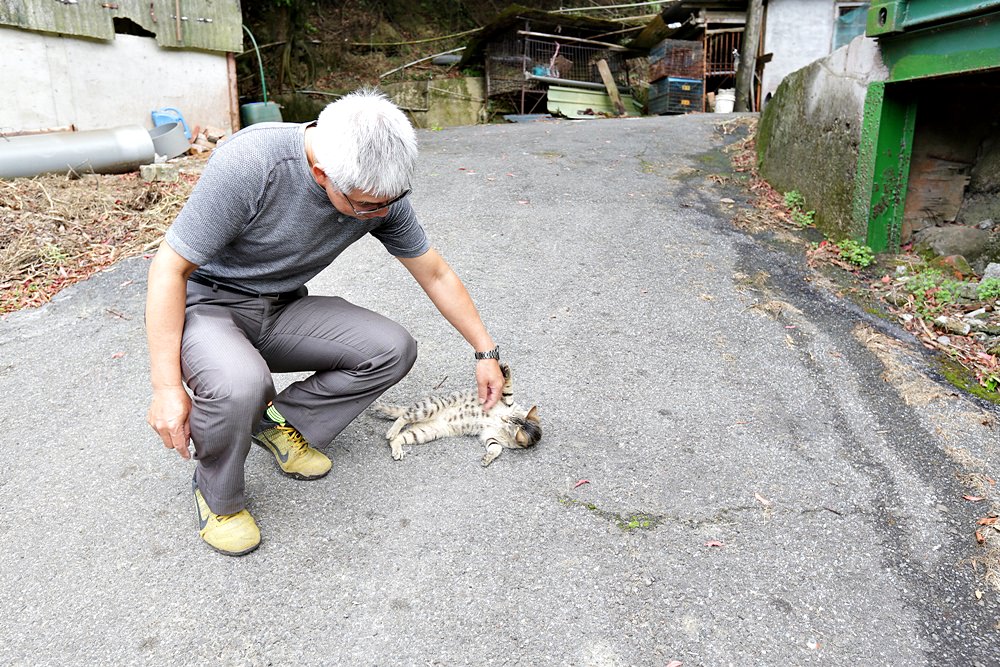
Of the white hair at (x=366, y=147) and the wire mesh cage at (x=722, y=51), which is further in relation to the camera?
the wire mesh cage at (x=722, y=51)

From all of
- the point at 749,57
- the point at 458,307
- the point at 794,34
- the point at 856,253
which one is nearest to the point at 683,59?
the point at 749,57

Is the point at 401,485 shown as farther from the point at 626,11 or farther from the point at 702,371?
the point at 626,11

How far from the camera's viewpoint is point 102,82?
8383 millimetres

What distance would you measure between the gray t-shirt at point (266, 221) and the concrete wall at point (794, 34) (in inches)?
540

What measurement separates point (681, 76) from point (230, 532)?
45.8 feet

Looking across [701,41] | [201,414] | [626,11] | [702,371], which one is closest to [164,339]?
[201,414]

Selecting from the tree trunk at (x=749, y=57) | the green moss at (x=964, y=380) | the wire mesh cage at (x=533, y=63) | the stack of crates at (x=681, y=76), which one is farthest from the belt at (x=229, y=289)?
the tree trunk at (x=749, y=57)

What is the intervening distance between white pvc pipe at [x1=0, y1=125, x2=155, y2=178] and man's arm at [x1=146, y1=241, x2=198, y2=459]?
18.4ft

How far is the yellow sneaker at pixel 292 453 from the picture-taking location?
9.75 feet

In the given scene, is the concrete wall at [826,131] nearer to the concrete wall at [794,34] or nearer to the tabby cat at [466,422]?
the tabby cat at [466,422]

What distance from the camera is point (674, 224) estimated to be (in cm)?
616

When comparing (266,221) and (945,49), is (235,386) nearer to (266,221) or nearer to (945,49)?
(266,221)

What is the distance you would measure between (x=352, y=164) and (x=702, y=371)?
2532mm

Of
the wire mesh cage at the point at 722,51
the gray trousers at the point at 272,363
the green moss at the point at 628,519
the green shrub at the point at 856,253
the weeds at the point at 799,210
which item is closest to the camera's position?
the gray trousers at the point at 272,363
